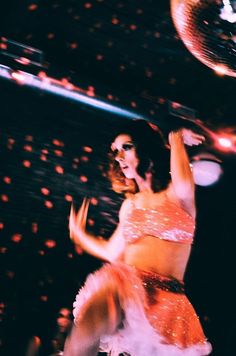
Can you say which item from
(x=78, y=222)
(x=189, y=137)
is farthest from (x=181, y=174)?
(x=78, y=222)

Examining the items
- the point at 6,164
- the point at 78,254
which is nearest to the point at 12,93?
the point at 6,164

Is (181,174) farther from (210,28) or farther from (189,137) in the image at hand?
(210,28)

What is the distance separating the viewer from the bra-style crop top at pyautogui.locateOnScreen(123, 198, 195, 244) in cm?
182

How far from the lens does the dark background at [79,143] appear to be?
2.10m

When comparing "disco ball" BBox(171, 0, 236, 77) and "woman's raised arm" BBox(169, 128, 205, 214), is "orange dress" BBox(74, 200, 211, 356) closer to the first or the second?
"woman's raised arm" BBox(169, 128, 205, 214)

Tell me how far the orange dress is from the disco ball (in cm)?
90

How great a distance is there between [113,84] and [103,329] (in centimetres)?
139

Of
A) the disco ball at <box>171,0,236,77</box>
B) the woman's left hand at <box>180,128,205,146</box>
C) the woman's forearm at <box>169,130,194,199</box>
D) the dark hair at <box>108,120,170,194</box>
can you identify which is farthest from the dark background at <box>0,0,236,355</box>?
the disco ball at <box>171,0,236,77</box>

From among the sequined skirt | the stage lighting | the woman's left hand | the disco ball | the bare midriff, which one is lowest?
the sequined skirt

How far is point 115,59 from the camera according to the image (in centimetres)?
237

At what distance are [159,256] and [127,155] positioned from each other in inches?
21.9

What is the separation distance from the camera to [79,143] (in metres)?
2.43

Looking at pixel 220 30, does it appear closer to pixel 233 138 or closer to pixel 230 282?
pixel 233 138

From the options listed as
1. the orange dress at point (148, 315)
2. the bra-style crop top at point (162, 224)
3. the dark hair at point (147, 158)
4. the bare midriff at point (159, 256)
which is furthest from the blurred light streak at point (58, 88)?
the orange dress at point (148, 315)
